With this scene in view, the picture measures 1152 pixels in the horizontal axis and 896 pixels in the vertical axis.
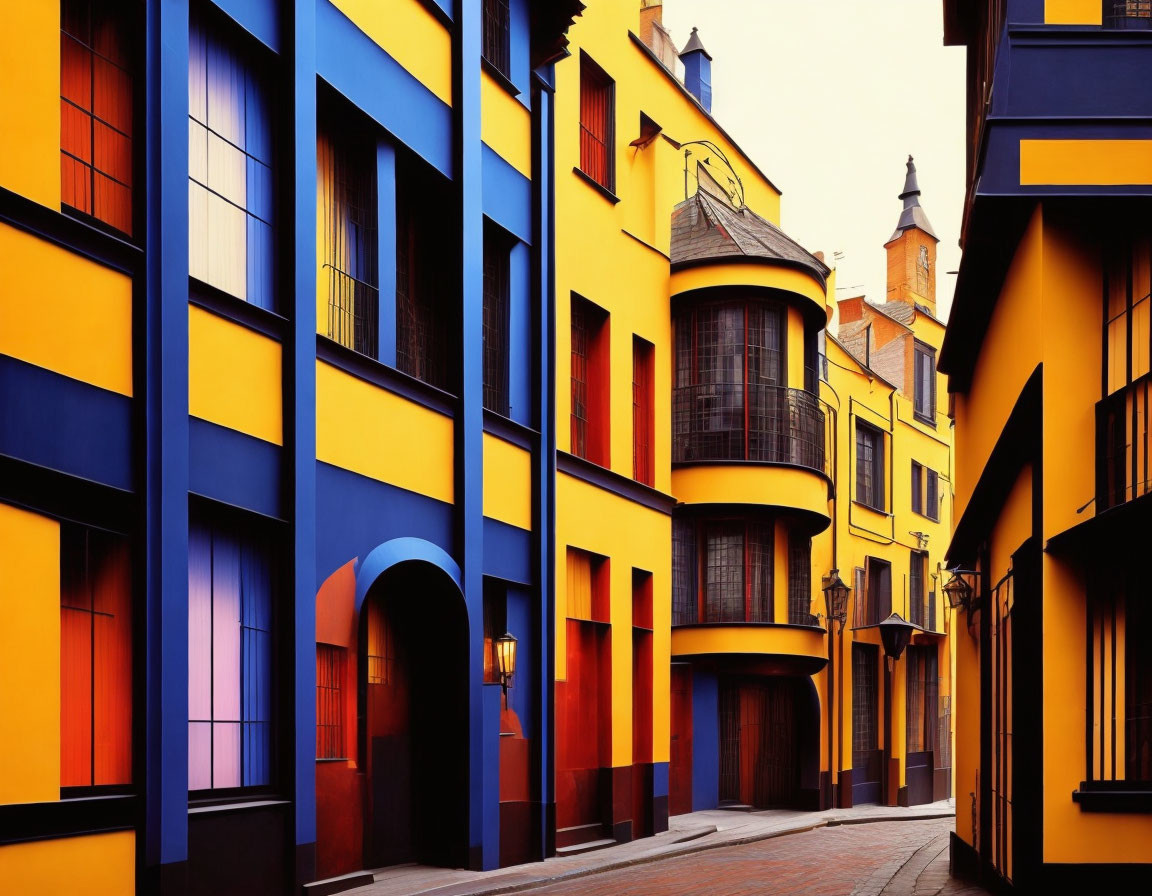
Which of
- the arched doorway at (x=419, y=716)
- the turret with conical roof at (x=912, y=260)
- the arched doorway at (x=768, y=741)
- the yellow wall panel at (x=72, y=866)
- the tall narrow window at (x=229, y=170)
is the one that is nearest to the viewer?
the yellow wall panel at (x=72, y=866)

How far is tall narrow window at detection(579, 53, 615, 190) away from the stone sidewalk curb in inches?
353

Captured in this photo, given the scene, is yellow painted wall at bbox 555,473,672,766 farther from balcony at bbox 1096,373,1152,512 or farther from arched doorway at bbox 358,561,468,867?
balcony at bbox 1096,373,1152,512

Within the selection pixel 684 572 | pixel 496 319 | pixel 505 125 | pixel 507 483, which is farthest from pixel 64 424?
pixel 684 572

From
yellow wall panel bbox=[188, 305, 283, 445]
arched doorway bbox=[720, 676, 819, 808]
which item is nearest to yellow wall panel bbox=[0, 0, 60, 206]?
yellow wall panel bbox=[188, 305, 283, 445]

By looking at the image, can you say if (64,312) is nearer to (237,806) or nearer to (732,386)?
(237,806)

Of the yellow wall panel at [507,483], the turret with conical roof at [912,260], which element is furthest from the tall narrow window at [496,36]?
the turret with conical roof at [912,260]

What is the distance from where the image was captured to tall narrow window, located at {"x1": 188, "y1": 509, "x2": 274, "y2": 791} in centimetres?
1180

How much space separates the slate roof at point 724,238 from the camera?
25.7 meters

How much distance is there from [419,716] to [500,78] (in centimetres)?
720

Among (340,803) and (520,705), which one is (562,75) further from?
(340,803)

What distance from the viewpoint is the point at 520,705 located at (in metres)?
17.8

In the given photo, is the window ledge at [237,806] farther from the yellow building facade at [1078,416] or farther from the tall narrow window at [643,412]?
the tall narrow window at [643,412]

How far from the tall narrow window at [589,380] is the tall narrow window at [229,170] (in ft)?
25.4

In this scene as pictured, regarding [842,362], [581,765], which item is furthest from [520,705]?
[842,362]
